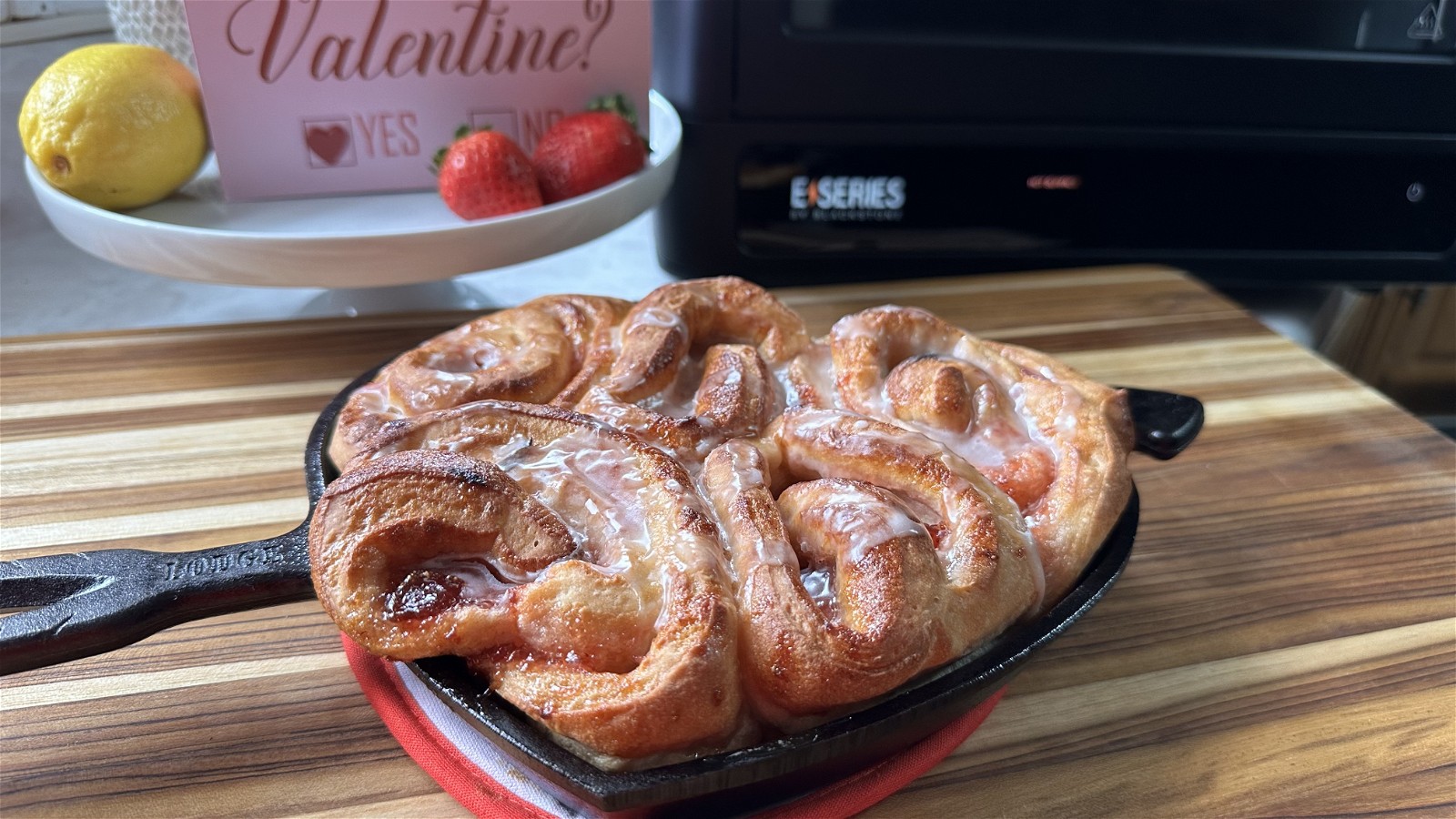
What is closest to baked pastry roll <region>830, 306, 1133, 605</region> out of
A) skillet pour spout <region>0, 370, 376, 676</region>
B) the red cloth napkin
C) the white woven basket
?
the red cloth napkin

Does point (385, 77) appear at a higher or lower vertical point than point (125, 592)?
higher

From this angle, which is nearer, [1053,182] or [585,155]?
[585,155]

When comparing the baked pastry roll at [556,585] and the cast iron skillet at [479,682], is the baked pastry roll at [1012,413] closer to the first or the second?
the cast iron skillet at [479,682]

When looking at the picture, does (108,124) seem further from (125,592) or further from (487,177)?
(125,592)

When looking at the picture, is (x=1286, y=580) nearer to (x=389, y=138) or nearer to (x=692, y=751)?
(x=692, y=751)

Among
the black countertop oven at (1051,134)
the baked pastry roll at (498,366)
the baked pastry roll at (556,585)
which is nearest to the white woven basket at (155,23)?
the black countertop oven at (1051,134)

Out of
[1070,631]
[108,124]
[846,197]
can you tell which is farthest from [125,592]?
[846,197]
